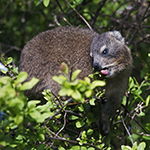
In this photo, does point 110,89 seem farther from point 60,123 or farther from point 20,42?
point 20,42

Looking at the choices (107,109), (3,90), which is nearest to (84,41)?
(107,109)

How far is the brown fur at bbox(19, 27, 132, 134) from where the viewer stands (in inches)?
142

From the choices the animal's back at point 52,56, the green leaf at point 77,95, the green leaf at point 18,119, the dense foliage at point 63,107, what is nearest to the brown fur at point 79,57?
the animal's back at point 52,56

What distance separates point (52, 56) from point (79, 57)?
1.35 ft

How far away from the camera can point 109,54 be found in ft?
Result: 11.7

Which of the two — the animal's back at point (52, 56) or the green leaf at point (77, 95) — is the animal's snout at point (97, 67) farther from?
the green leaf at point (77, 95)

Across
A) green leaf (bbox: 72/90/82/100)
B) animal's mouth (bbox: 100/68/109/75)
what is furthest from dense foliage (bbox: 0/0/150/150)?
animal's mouth (bbox: 100/68/109/75)

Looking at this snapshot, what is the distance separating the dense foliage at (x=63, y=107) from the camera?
5.95 ft

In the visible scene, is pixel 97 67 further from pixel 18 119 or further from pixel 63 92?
pixel 18 119

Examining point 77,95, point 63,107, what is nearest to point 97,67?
point 63,107

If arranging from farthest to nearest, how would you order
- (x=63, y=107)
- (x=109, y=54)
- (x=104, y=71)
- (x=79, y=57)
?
(x=79, y=57) → (x=109, y=54) → (x=104, y=71) → (x=63, y=107)

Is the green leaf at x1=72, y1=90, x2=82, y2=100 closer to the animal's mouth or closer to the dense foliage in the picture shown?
the dense foliage

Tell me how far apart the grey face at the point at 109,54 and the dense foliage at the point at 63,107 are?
0.70ft

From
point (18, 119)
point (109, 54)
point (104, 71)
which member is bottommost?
point (104, 71)
